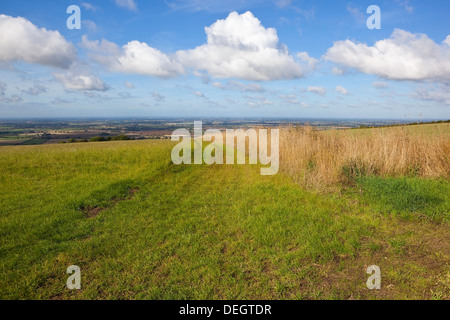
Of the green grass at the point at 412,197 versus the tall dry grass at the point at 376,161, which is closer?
the green grass at the point at 412,197

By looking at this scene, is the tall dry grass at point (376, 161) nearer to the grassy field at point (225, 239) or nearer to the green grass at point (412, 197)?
the grassy field at point (225, 239)

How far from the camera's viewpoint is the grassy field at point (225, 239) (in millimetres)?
3535

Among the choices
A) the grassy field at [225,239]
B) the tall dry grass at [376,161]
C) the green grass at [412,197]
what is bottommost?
the grassy field at [225,239]

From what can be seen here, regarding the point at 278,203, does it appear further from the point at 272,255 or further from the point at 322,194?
the point at 272,255

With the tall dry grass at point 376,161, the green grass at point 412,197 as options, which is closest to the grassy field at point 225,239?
the green grass at point 412,197

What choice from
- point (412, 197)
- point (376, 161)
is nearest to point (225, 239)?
point (412, 197)

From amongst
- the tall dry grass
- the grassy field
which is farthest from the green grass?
the tall dry grass

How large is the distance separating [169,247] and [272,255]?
1.98 metres

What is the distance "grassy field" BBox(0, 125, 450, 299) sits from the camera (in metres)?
3.54

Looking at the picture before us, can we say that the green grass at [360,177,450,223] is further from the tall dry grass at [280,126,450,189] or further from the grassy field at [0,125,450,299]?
the tall dry grass at [280,126,450,189]

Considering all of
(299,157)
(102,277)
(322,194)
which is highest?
(299,157)

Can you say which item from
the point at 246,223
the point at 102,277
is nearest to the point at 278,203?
the point at 246,223

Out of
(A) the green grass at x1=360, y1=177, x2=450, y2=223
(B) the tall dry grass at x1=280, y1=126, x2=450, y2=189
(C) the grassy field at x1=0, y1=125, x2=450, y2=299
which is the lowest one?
(C) the grassy field at x1=0, y1=125, x2=450, y2=299

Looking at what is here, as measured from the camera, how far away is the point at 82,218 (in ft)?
20.0
